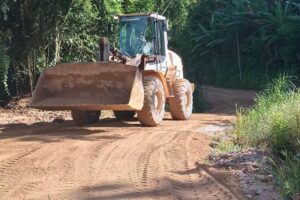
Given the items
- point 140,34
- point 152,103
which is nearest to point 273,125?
point 152,103

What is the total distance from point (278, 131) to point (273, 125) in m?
0.27

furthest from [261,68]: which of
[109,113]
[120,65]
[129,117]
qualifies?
[120,65]

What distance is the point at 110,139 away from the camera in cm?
1027

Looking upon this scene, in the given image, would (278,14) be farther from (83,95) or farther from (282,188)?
(282,188)

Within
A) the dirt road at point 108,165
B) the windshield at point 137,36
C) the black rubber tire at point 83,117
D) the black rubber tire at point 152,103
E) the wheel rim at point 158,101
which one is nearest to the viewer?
the dirt road at point 108,165

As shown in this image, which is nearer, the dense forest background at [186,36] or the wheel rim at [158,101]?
the wheel rim at [158,101]

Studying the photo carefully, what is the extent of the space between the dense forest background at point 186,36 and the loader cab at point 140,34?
2705mm

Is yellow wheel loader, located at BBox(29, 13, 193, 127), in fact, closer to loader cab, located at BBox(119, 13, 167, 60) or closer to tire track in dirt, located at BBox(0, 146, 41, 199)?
loader cab, located at BBox(119, 13, 167, 60)

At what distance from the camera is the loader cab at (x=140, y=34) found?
1365 cm

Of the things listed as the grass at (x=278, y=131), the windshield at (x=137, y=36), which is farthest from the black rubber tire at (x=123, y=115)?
the grass at (x=278, y=131)

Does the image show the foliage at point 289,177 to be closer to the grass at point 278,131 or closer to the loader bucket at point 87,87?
the grass at point 278,131

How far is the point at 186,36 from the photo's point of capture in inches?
1241

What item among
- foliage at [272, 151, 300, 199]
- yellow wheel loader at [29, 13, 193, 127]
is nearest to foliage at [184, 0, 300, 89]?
yellow wheel loader at [29, 13, 193, 127]

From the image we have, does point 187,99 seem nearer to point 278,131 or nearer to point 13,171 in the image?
point 278,131
